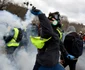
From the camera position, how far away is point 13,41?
8.41 metres

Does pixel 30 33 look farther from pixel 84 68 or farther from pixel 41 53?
pixel 41 53

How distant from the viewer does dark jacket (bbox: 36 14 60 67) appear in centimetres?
566

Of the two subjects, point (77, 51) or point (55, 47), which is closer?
point (55, 47)

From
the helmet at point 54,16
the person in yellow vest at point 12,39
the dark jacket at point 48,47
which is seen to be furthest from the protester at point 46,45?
the person in yellow vest at point 12,39

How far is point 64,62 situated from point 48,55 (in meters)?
2.13

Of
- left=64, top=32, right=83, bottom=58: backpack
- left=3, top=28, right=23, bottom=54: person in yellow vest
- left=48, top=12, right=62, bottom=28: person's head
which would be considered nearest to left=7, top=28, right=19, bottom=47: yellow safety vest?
left=3, top=28, right=23, bottom=54: person in yellow vest

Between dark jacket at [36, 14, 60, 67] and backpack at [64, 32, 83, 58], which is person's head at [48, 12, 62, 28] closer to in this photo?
dark jacket at [36, 14, 60, 67]

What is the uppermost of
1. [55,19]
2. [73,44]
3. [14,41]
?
[55,19]

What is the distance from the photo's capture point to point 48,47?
5.75 m

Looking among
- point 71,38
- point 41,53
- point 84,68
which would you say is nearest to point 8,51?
point 71,38

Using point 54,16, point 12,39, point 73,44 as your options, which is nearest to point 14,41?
point 12,39

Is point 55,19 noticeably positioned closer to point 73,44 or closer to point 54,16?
point 54,16

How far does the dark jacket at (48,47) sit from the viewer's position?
5.66 m

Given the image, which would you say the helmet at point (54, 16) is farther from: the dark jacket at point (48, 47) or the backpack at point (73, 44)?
the backpack at point (73, 44)
